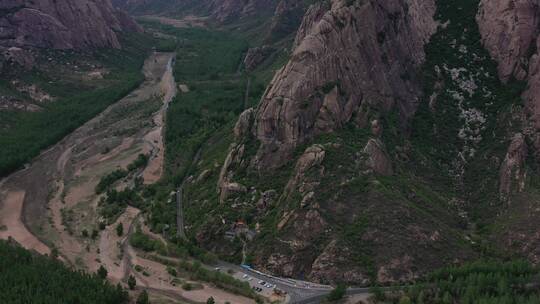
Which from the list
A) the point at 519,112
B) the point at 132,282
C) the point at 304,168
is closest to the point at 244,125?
the point at 304,168

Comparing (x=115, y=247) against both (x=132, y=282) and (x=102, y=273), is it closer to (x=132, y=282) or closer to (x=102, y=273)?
(x=102, y=273)

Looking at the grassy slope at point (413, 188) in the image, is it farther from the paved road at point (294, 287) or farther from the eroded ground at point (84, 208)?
the eroded ground at point (84, 208)

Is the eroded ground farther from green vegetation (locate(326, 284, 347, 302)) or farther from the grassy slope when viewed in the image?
green vegetation (locate(326, 284, 347, 302))

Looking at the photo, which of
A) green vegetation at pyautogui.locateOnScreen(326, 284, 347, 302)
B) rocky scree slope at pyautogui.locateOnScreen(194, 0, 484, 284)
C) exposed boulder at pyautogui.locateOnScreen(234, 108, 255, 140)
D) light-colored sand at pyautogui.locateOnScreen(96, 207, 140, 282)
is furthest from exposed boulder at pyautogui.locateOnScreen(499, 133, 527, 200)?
light-colored sand at pyautogui.locateOnScreen(96, 207, 140, 282)

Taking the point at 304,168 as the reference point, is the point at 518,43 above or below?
above

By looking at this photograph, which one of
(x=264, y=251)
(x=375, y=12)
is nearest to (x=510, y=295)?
(x=264, y=251)

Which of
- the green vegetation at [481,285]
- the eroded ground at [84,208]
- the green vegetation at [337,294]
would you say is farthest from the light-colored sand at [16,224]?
the green vegetation at [481,285]

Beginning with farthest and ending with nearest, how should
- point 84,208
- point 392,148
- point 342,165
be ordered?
point 84,208 < point 392,148 < point 342,165
